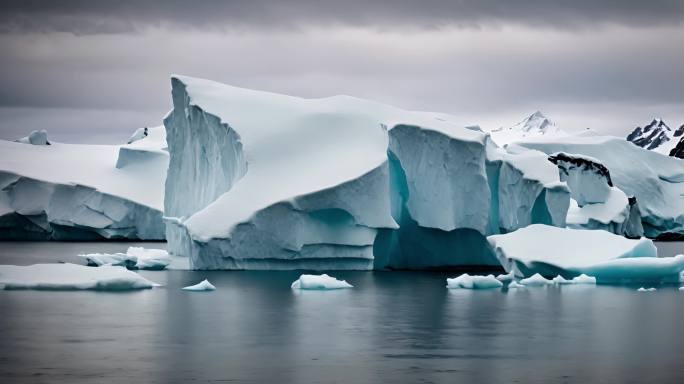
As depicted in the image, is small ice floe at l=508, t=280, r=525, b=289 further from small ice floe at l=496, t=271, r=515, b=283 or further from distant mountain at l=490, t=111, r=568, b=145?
distant mountain at l=490, t=111, r=568, b=145

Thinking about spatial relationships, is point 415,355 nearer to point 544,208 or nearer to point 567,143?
point 544,208

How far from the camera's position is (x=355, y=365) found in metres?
13.2

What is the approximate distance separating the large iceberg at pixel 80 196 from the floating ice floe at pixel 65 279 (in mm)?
20694

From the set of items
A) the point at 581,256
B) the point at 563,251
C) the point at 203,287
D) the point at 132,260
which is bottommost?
the point at 203,287

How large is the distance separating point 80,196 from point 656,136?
7911cm

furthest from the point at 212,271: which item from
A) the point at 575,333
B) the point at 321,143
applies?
the point at 575,333

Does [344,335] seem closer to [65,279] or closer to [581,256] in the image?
[65,279]

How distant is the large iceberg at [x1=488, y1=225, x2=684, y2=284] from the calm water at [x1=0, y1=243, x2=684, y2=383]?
2.99ft

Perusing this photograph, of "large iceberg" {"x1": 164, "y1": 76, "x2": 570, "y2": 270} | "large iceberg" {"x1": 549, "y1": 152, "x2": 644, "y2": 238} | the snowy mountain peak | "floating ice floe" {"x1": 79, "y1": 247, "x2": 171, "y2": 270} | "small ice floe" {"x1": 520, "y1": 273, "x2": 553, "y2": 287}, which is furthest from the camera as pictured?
the snowy mountain peak

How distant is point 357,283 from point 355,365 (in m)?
10.9

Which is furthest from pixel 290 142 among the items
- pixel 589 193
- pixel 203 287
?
pixel 589 193

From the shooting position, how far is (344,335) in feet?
52.3

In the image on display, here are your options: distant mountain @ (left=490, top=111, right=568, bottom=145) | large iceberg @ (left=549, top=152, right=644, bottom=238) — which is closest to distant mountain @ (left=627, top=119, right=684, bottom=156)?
distant mountain @ (left=490, top=111, right=568, bottom=145)

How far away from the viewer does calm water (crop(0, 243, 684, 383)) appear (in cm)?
1265
